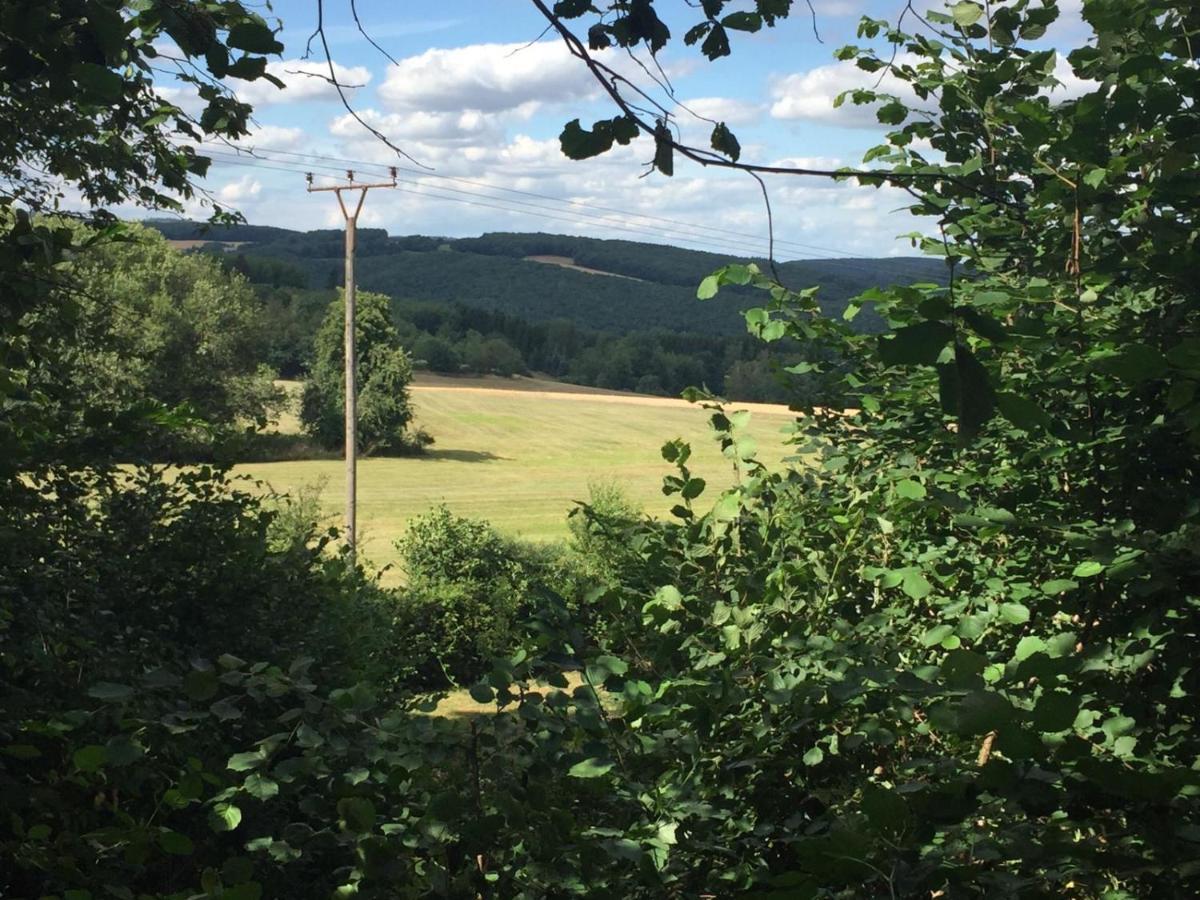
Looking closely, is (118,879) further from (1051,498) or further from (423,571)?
(423,571)

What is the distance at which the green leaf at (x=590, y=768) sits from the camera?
187 cm

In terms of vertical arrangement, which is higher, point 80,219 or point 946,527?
point 80,219

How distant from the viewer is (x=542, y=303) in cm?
9319

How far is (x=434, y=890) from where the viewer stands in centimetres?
182

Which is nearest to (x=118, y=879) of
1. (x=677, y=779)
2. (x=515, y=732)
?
(x=515, y=732)

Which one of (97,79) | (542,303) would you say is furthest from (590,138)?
(542,303)

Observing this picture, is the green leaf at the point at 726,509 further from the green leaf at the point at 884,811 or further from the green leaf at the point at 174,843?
the green leaf at the point at 174,843

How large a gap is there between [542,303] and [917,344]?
92875 mm

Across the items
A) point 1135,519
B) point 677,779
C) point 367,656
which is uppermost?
point 1135,519

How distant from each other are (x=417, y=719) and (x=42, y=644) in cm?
157

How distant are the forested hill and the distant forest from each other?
14 cm

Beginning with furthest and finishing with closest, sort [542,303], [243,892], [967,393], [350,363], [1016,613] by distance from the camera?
[542,303] → [350,363] → [1016,613] → [243,892] → [967,393]

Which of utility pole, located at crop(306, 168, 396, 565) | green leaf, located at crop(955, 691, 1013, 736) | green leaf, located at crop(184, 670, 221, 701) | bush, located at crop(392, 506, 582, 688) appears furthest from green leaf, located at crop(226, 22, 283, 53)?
utility pole, located at crop(306, 168, 396, 565)

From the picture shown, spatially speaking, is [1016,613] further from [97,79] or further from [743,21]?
[97,79]
